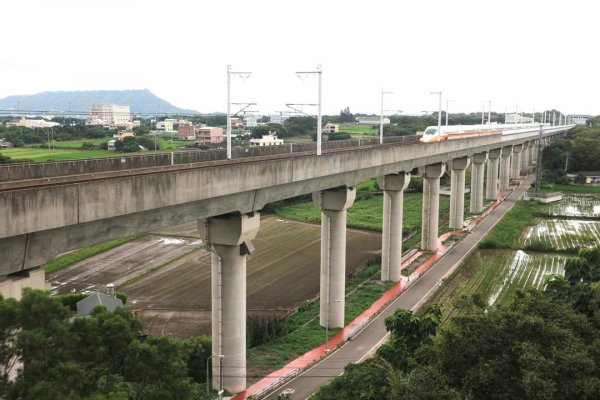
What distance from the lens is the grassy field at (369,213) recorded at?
66.8 metres

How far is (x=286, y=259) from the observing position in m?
52.0

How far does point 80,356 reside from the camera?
41.9ft

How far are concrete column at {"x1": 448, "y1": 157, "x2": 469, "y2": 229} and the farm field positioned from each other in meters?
10.2

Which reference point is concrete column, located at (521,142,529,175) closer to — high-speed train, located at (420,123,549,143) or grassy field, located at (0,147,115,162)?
high-speed train, located at (420,123,549,143)

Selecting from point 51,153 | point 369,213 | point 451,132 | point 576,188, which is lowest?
point 369,213

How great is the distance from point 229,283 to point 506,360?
41.2 ft

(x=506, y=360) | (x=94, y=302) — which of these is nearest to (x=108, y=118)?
(x=94, y=302)

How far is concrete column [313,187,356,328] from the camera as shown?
34094 mm

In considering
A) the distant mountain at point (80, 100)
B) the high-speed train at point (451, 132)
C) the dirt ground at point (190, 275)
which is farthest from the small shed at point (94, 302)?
the distant mountain at point (80, 100)

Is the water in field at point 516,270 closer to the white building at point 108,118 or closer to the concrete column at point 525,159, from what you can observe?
the white building at point 108,118

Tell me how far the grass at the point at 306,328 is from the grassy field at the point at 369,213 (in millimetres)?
21358

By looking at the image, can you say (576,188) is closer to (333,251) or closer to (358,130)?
(358,130)

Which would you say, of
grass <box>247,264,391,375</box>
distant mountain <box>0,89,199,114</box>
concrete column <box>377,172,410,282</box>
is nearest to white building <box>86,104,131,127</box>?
distant mountain <box>0,89,199,114</box>

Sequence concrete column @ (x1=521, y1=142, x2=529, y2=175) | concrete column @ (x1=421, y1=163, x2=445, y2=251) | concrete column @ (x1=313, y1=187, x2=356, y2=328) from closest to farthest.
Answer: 1. concrete column @ (x1=313, y1=187, x2=356, y2=328)
2. concrete column @ (x1=421, y1=163, x2=445, y2=251)
3. concrete column @ (x1=521, y1=142, x2=529, y2=175)
